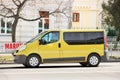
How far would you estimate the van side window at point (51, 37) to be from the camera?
23688mm

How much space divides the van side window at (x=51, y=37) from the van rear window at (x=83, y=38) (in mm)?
434

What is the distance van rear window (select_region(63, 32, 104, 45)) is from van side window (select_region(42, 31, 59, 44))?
43 centimetres

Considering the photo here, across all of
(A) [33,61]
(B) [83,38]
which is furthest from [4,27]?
(A) [33,61]

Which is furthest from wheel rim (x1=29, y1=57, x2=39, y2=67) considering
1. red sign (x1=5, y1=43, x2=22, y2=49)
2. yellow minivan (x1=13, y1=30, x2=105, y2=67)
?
red sign (x1=5, y1=43, x2=22, y2=49)

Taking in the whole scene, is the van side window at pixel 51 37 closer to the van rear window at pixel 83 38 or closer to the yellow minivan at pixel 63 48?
the yellow minivan at pixel 63 48

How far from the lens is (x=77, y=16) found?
72.4m

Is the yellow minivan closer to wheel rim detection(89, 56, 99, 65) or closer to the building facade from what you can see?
wheel rim detection(89, 56, 99, 65)

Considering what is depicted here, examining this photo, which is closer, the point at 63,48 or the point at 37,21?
the point at 63,48

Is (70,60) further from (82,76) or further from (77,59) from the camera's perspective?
(82,76)

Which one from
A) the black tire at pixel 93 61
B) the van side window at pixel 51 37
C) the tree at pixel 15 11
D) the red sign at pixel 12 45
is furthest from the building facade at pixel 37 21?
the van side window at pixel 51 37

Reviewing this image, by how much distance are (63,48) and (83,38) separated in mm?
1205

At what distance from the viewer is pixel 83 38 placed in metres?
24.3

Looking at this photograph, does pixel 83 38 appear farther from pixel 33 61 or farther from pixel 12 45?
pixel 12 45

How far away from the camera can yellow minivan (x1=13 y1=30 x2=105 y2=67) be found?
77.2 feet
